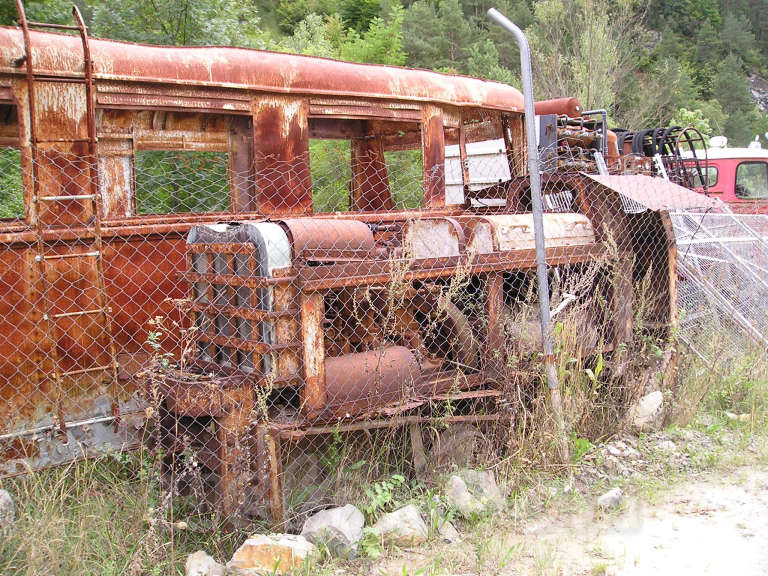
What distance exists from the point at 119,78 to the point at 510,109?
3777 mm

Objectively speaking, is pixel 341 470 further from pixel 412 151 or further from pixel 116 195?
pixel 412 151

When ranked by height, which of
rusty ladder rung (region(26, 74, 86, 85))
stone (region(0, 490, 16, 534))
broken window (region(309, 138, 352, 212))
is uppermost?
rusty ladder rung (region(26, 74, 86, 85))

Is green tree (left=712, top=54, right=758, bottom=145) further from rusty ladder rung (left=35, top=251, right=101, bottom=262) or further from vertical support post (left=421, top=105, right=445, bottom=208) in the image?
rusty ladder rung (left=35, top=251, right=101, bottom=262)

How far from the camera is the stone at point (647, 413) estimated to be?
5.57 m

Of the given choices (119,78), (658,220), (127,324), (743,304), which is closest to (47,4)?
(119,78)

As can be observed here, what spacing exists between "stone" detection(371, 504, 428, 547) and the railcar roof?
3.18 meters

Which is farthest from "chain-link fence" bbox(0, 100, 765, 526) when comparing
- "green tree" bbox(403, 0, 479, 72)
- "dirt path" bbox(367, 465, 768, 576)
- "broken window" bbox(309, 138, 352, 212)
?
"green tree" bbox(403, 0, 479, 72)

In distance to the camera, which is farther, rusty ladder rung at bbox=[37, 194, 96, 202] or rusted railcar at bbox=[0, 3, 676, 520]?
rusty ladder rung at bbox=[37, 194, 96, 202]

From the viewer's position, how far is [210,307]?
Answer: 179 inches

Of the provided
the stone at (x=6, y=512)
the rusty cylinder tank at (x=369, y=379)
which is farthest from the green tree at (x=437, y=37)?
the stone at (x=6, y=512)

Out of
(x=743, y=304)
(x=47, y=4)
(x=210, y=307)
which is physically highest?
(x=47, y=4)

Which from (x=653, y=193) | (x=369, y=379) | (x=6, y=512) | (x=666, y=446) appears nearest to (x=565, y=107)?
(x=653, y=193)

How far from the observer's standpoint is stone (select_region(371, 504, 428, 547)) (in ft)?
12.5

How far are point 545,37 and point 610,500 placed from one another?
23191mm
